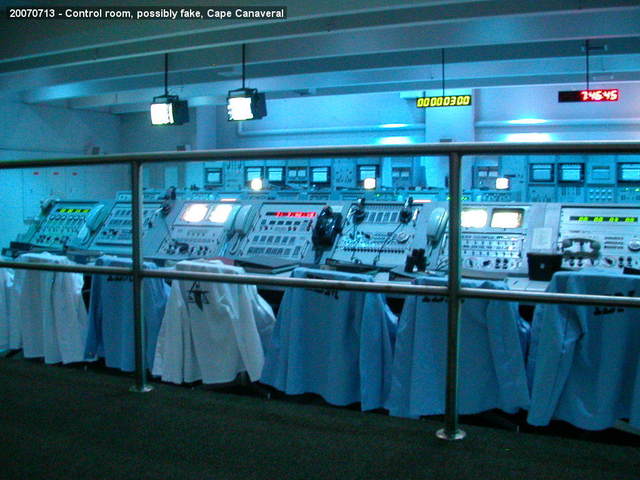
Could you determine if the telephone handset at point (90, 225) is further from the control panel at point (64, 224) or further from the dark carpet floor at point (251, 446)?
the dark carpet floor at point (251, 446)

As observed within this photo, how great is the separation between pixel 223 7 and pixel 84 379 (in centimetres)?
378

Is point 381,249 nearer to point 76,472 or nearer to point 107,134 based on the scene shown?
point 76,472

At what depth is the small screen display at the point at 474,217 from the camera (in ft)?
12.3

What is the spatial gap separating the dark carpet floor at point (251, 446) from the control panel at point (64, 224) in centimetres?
328

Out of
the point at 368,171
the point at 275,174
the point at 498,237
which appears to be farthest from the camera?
the point at 275,174

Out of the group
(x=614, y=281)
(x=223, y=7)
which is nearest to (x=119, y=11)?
(x=223, y=7)

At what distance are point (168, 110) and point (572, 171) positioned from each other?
513 centimetres

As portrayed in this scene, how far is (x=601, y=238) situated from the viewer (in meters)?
3.38

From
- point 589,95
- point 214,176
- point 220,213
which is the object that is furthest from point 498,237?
point 214,176

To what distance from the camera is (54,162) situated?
2.01 meters

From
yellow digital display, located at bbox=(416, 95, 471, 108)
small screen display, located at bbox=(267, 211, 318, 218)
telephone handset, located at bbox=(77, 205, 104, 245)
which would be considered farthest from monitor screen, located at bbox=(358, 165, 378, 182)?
small screen display, located at bbox=(267, 211, 318, 218)

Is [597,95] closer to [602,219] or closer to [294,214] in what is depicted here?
[602,219]

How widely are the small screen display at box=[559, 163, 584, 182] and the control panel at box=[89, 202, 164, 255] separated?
537 cm

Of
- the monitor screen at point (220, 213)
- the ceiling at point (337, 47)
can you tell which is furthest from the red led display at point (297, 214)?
the ceiling at point (337, 47)
